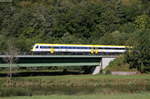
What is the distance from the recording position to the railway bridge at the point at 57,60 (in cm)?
6334

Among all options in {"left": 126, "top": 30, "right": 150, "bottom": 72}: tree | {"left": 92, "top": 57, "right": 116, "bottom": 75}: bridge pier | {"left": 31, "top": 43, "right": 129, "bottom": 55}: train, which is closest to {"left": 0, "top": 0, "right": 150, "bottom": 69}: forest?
{"left": 31, "top": 43, "right": 129, "bottom": 55}: train

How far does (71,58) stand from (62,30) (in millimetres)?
55361

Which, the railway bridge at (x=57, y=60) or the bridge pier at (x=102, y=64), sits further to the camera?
the bridge pier at (x=102, y=64)

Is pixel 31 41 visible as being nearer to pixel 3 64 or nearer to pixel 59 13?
pixel 59 13

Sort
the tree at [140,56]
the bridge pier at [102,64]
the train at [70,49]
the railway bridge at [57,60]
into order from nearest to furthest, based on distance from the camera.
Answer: the railway bridge at [57,60], the tree at [140,56], the bridge pier at [102,64], the train at [70,49]

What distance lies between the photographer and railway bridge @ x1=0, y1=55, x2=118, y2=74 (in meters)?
63.3

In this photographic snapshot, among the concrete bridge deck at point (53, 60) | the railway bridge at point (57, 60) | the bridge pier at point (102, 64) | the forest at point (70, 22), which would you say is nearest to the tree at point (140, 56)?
the bridge pier at point (102, 64)

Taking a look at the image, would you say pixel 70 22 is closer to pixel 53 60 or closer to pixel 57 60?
pixel 57 60

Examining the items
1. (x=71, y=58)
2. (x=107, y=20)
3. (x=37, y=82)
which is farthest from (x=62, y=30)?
(x=37, y=82)

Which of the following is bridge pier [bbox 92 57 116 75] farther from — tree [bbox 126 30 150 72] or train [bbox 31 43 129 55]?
tree [bbox 126 30 150 72]

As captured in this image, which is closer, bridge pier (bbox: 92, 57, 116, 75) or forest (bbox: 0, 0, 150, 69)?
bridge pier (bbox: 92, 57, 116, 75)

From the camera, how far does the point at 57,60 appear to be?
6956cm

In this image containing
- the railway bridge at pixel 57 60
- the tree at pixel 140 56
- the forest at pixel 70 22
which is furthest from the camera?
the forest at pixel 70 22

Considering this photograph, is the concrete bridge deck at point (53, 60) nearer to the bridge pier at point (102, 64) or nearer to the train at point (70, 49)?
the bridge pier at point (102, 64)
